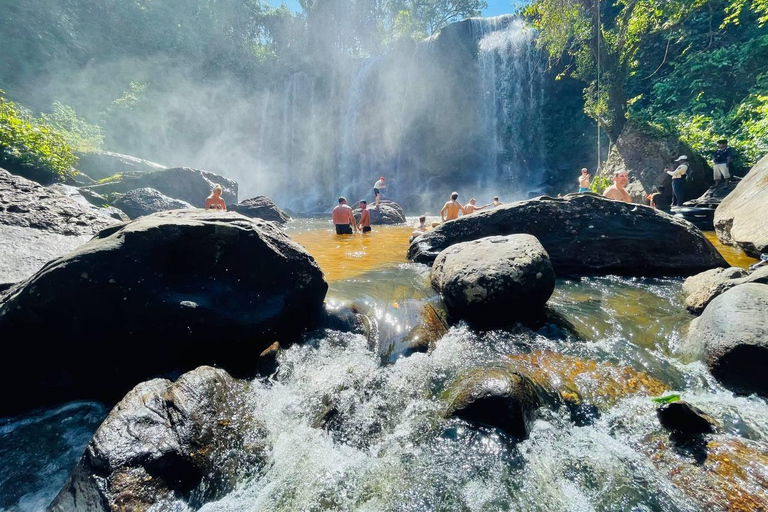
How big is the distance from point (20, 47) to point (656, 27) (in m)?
37.8

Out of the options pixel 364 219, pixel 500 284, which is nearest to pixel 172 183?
pixel 364 219

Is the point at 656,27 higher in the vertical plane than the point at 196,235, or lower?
higher

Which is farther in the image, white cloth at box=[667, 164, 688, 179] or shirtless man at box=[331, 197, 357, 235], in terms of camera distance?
shirtless man at box=[331, 197, 357, 235]

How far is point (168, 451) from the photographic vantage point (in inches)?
84.2

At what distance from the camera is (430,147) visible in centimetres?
2636

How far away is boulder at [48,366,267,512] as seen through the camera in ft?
6.34

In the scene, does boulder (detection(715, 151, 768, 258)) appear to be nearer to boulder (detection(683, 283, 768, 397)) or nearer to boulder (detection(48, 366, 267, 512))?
boulder (detection(683, 283, 768, 397))

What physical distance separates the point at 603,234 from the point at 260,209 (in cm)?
1435

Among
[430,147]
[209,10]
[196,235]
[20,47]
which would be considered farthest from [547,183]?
[20,47]

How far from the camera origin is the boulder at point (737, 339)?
2.88 m

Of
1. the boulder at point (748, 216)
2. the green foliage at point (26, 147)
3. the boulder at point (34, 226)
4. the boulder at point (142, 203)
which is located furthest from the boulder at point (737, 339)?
the boulder at point (142, 203)

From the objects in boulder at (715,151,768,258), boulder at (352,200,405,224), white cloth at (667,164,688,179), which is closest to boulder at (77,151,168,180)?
boulder at (352,200,405,224)

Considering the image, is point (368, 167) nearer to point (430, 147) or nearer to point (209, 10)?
point (430, 147)

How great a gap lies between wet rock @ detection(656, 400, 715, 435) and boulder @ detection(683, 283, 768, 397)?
77cm
